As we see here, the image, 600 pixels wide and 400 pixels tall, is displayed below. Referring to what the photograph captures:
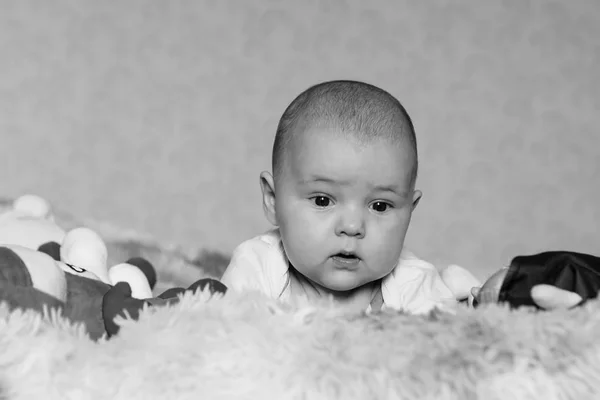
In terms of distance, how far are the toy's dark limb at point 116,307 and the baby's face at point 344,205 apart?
1.30 feet

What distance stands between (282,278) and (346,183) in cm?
31

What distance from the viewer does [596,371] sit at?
0.70 meters

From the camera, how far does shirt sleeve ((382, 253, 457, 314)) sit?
1392 millimetres

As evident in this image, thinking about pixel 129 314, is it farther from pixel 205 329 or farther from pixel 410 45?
pixel 410 45

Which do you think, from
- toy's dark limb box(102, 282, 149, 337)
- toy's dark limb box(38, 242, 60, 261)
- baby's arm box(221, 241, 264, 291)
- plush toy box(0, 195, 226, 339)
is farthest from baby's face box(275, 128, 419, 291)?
toy's dark limb box(38, 242, 60, 261)

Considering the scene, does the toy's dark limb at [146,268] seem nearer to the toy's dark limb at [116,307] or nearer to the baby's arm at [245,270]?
the baby's arm at [245,270]

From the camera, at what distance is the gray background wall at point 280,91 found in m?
2.76

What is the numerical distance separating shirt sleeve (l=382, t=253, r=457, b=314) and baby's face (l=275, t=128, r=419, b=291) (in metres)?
0.16

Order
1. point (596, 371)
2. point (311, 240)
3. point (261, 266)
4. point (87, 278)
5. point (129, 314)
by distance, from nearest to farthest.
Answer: point (596, 371), point (129, 314), point (87, 278), point (311, 240), point (261, 266)

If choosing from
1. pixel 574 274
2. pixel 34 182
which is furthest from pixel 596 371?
pixel 34 182

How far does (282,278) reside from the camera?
1.41 m

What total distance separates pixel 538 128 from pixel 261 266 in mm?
1733

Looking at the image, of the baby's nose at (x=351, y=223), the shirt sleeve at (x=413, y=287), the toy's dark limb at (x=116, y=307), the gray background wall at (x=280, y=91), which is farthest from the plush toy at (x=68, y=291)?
the gray background wall at (x=280, y=91)

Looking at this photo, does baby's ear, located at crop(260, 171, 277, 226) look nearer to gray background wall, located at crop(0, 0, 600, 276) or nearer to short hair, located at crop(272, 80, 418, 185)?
short hair, located at crop(272, 80, 418, 185)
